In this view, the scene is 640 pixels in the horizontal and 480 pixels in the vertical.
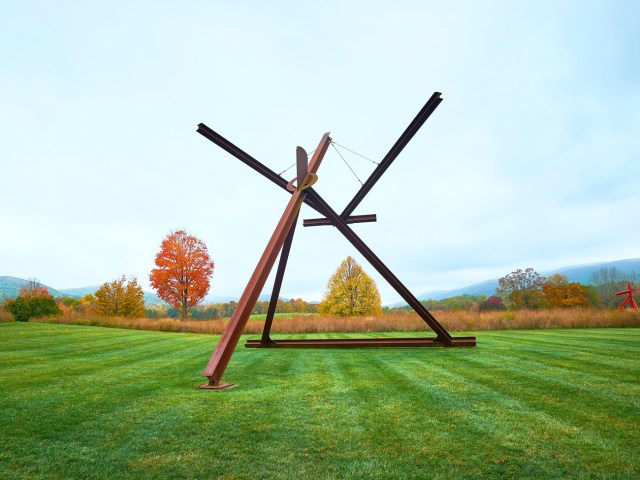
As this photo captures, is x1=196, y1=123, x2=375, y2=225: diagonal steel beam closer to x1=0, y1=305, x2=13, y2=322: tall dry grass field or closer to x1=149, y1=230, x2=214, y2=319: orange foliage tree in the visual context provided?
x1=0, y1=305, x2=13, y2=322: tall dry grass field

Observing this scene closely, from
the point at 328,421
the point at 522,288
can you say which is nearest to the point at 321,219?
the point at 328,421

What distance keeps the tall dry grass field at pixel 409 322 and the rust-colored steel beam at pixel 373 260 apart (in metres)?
8.20

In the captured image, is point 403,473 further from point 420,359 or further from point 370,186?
point 370,186

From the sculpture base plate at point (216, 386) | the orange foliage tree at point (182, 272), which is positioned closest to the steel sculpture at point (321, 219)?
the sculpture base plate at point (216, 386)

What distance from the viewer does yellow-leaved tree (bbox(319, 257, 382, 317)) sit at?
113 feet

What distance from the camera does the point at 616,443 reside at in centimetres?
309

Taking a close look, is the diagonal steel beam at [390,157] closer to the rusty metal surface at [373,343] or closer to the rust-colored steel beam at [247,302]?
the rust-colored steel beam at [247,302]

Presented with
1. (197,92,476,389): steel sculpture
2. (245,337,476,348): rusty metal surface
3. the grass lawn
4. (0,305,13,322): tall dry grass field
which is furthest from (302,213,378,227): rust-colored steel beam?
(0,305,13,322): tall dry grass field

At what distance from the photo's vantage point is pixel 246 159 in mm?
8938

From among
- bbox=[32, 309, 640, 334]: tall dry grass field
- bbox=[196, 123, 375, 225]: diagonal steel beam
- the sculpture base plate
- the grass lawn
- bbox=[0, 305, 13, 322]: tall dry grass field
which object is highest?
bbox=[196, 123, 375, 225]: diagonal steel beam

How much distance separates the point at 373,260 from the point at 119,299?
3190cm

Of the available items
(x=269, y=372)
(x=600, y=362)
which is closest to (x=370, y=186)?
(x=269, y=372)

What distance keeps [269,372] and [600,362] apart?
6.16m

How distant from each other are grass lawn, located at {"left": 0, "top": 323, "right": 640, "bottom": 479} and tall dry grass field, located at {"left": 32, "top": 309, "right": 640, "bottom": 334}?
10.5 metres
